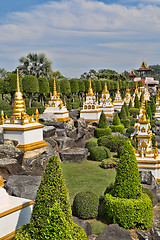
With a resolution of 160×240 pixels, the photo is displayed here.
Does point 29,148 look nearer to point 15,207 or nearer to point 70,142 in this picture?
point 70,142

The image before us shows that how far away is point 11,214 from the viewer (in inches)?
233

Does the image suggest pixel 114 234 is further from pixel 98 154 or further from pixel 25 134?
pixel 98 154

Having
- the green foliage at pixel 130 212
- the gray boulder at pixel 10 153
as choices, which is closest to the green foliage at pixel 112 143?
the gray boulder at pixel 10 153

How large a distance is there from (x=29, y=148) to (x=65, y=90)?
105ft

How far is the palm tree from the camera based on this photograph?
4253 centimetres

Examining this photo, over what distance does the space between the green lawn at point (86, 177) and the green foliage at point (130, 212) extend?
260cm

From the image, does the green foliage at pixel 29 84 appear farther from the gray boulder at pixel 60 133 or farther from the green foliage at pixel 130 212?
the green foliage at pixel 130 212

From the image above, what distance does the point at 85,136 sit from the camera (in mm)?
21516

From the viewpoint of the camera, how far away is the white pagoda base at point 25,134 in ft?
41.7

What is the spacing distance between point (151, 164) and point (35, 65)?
111ft

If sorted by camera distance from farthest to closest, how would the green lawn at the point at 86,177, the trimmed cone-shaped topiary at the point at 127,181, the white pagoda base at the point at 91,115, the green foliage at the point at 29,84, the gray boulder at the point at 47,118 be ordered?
the green foliage at the point at 29,84, the white pagoda base at the point at 91,115, the gray boulder at the point at 47,118, the green lawn at the point at 86,177, the trimmed cone-shaped topiary at the point at 127,181

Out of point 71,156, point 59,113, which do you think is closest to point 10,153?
point 71,156

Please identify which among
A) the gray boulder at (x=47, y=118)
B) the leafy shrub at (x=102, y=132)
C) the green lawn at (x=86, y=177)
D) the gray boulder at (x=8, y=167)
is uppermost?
the gray boulder at (x=47, y=118)

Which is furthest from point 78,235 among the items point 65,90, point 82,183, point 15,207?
point 65,90
